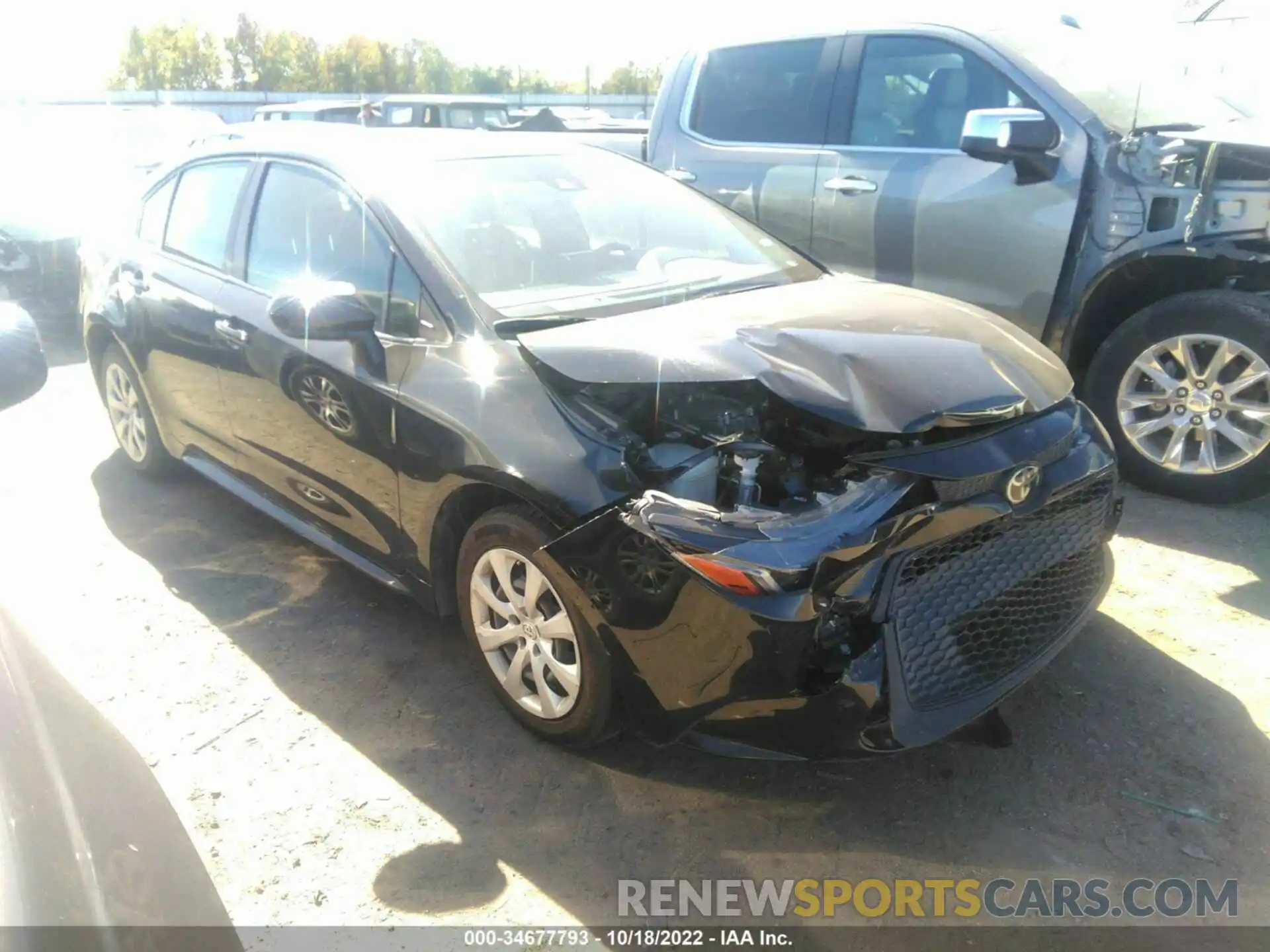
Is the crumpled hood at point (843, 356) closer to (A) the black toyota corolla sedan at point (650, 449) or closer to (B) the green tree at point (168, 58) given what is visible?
(A) the black toyota corolla sedan at point (650, 449)

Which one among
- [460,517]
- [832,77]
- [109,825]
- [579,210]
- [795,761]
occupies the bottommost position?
[795,761]

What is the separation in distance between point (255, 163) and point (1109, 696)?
A: 3545 mm

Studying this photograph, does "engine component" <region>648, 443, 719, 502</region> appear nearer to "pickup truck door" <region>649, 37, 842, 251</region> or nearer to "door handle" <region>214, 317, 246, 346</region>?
"door handle" <region>214, 317, 246, 346</region>

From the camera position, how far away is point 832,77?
5148mm

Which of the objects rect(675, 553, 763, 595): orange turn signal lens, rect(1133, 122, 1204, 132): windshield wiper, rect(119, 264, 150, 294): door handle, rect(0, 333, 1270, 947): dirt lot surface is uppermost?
rect(1133, 122, 1204, 132): windshield wiper

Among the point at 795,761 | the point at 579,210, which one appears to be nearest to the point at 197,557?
the point at 579,210

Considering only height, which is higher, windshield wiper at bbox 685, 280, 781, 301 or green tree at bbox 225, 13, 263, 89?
green tree at bbox 225, 13, 263, 89

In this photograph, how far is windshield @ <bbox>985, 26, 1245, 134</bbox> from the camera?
4.36m

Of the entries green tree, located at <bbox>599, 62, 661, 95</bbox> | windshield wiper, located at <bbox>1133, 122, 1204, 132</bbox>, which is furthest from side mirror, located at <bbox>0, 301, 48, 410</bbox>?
green tree, located at <bbox>599, 62, 661, 95</bbox>

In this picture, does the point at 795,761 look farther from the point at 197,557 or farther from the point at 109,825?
the point at 197,557

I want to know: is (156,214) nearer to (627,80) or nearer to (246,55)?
(627,80)

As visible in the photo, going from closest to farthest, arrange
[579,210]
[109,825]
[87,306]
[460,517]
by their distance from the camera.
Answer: [109,825] < [460,517] < [579,210] < [87,306]

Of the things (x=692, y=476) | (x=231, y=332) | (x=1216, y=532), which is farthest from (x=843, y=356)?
(x=1216, y=532)

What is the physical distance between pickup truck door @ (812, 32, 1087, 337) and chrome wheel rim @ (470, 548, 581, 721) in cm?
287
